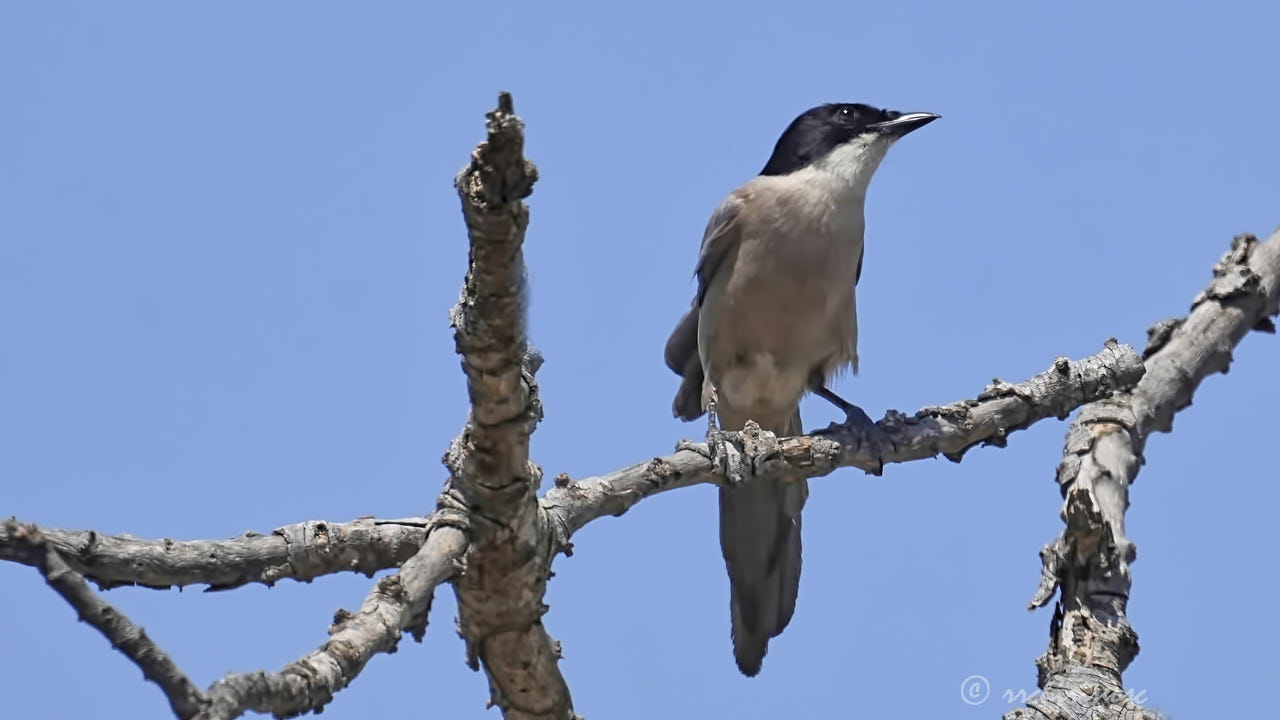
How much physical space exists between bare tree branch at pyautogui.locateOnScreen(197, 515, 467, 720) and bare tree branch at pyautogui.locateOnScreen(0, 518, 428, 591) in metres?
0.44

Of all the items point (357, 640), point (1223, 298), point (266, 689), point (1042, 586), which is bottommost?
point (266, 689)

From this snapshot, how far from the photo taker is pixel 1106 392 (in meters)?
6.57

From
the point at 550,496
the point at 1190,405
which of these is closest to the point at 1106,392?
the point at 1190,405

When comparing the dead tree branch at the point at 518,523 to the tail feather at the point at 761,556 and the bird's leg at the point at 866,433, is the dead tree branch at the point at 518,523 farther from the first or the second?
the tail feather at the point at 761,556

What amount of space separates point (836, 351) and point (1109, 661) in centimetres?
346

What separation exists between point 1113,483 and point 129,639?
4519 mm

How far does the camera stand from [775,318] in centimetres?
838

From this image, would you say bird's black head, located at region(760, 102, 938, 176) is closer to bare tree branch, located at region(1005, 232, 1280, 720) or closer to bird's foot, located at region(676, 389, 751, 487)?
bare tree branch, located at region(1005, 232, 1280, 720)

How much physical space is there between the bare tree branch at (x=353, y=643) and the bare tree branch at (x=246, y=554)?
44cm

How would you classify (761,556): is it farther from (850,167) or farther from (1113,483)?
(850,167)

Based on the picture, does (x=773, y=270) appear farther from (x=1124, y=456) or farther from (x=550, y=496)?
(x=550, y=496)

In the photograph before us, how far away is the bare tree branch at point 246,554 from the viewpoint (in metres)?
4.61

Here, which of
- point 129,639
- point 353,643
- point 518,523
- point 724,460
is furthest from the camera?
point 724,460

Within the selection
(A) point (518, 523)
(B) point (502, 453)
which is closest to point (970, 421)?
(A) point (518, 523)
